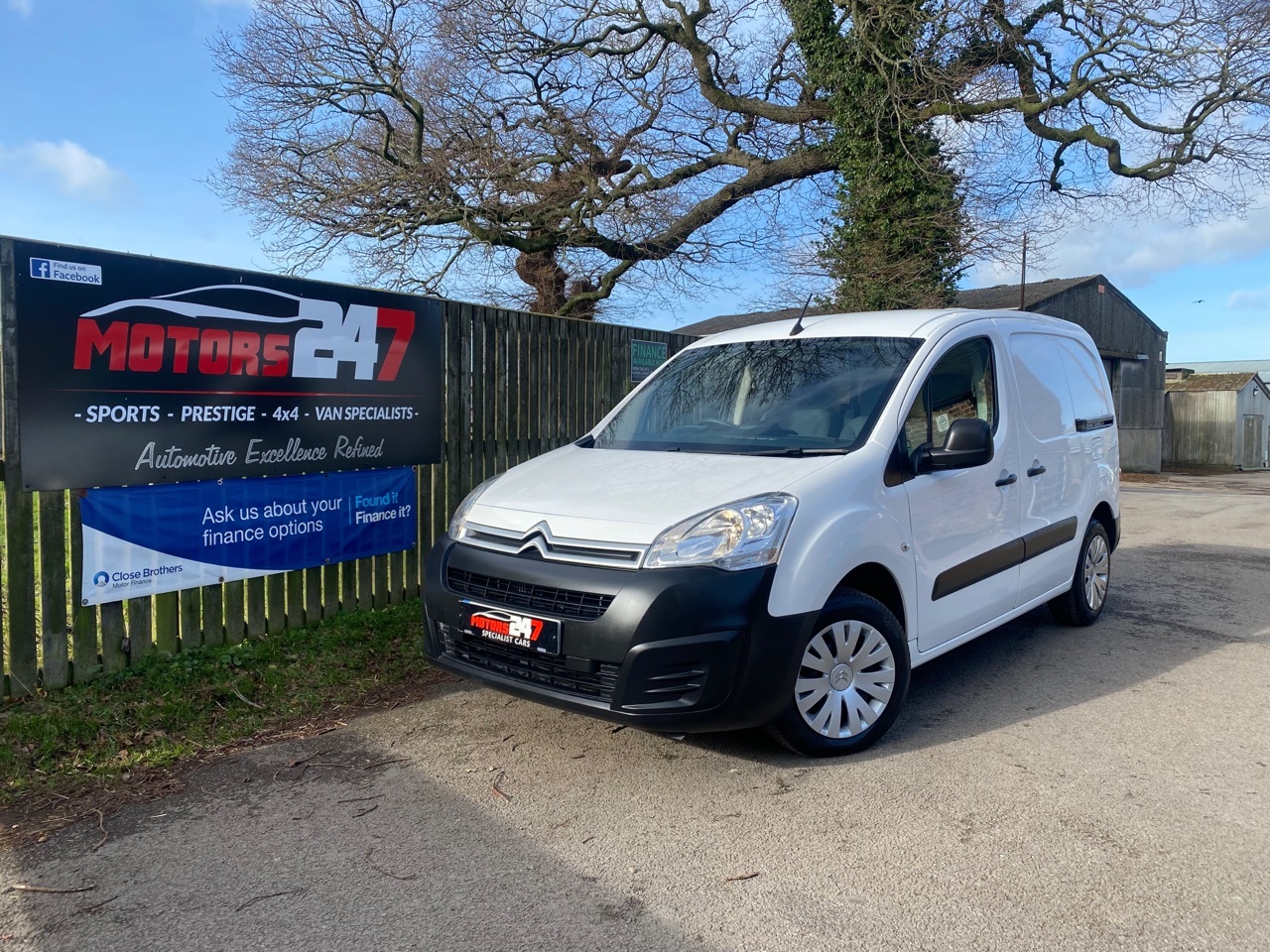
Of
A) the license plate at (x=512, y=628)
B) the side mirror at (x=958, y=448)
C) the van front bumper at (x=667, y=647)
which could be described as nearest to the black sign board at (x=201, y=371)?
the license plate at (x=512, y=628)

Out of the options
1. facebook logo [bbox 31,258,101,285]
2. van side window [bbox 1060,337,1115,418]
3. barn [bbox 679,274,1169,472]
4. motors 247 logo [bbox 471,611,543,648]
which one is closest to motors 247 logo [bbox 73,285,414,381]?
facebook logo [bbox 31,258,101,285]

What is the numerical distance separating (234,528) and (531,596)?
2.45 m

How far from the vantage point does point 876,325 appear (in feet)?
16.4

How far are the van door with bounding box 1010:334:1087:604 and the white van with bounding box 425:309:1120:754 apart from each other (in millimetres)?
24

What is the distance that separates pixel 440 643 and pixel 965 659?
3300mm

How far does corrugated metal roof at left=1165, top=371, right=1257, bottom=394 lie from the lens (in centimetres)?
3578

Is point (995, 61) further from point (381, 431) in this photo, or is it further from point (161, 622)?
point (161, 622)

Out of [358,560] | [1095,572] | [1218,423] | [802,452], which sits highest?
[1218,423]

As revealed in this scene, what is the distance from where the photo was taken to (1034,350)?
5.69 metres

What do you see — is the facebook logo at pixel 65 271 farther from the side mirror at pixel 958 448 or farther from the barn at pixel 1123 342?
the barn at pixel 1123 342

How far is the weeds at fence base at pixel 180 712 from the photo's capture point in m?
3.71

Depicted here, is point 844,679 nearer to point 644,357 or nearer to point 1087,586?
point 1087,586

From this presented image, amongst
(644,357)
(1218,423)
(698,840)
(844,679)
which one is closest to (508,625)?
(698,840)

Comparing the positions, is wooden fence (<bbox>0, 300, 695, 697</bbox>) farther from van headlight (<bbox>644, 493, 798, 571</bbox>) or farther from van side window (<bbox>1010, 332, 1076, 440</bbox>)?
van side window (<bbox>1010, 332, 1076, 440</bbox>)
